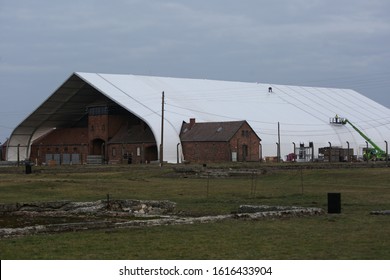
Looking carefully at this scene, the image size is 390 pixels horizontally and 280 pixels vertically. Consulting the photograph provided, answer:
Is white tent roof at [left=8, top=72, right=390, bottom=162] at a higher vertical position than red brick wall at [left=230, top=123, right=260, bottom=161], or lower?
higher

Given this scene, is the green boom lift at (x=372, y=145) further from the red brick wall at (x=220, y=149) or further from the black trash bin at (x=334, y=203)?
the black trash bin at (x=334, y=203)

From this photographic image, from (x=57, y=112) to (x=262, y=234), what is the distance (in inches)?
2980

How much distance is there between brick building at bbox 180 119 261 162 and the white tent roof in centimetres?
144

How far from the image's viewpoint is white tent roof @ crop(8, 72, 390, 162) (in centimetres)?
8004

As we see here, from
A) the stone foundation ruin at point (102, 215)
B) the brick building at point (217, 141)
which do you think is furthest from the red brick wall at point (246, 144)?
the stone foundation ruin at point (102, 215)

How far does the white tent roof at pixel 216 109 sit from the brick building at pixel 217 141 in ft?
4.71

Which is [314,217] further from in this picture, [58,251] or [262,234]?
[58,251]

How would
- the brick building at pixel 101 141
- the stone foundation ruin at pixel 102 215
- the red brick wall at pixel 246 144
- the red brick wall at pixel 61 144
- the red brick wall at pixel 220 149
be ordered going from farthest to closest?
1. the red brick wall at pixel 61 144
2. the brick building at pixel 101 141
3. the red brick wall at pixel 246 144
4. the red brick wall at pixel 220 149
5. the stone foundation ruin at pixel 102 215

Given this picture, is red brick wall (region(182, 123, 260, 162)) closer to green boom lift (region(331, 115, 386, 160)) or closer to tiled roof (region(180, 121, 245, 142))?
tiled roof (region(180, 121, 245, 142))

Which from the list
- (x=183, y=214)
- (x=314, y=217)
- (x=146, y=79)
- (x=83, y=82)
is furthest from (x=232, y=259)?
(x=146, y=79)

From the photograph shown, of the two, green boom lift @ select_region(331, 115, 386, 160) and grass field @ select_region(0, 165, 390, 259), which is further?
green boom lift @ select_region(331, 115, 386, 160)

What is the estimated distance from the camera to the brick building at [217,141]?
254ft

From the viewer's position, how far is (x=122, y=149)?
84.8 metres

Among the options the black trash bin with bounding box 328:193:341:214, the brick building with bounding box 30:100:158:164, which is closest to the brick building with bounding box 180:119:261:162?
the brick building with bounding box 30:100:158:164
